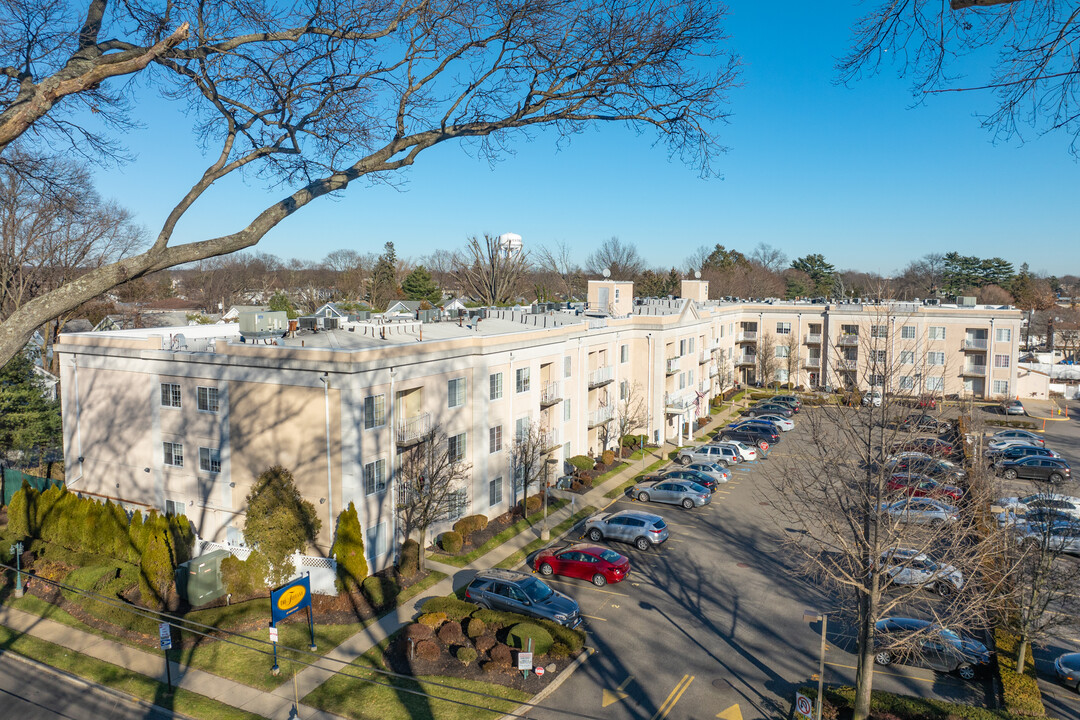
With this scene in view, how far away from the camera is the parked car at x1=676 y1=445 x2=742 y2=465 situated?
41469 millimetres

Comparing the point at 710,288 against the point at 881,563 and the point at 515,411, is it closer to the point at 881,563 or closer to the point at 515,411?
the point at 515,411

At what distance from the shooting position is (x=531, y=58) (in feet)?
24.9

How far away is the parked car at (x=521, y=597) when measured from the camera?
855 inches

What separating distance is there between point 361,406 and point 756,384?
188 feet

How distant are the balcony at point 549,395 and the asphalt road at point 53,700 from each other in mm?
21066

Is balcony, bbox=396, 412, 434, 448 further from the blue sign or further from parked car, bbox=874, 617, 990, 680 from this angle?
parked car, bbox=874, 617, 990, 680

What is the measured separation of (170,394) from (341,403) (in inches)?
358

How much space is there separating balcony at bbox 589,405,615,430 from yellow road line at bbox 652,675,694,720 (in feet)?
72.6

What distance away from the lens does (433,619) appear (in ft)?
68.5

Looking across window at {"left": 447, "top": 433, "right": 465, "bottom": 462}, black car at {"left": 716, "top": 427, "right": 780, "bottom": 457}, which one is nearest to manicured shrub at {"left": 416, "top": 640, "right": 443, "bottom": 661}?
window at {"left": 447, "top": 433, "right": 465, "bottom": 462}

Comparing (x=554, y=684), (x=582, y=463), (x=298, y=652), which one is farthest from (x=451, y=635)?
(x=582, y=463)

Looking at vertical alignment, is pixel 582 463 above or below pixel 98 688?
above

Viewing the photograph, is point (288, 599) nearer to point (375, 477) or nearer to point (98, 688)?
point (98, 688)

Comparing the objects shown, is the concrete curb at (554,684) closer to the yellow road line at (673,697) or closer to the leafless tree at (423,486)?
the yellow road line at (673,697)
